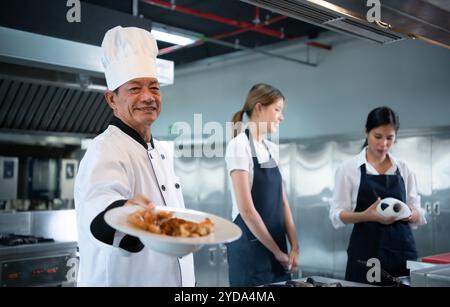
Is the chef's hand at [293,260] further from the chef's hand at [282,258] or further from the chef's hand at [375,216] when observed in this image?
the chef's hand at [375,216]

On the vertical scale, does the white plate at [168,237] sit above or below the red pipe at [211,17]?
below

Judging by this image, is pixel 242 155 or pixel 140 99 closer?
pixel 140 99

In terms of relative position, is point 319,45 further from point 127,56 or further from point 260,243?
point 127,56

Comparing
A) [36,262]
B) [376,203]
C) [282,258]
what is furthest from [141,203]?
[36,262]

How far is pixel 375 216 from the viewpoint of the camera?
212 centimetres

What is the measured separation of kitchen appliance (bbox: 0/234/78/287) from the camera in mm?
2529

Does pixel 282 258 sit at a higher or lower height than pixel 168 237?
lower

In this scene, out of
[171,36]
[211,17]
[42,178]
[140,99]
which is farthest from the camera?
[211,17]

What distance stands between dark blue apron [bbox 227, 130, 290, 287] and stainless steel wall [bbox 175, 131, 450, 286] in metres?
1.32

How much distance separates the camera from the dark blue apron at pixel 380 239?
219cm

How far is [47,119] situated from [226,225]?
8.40 ft

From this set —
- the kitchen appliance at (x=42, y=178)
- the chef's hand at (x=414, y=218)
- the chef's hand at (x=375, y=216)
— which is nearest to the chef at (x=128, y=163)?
the chef's hand at (x=375, y=216)

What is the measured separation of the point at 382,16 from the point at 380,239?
106 cm
